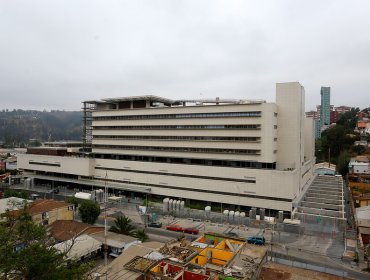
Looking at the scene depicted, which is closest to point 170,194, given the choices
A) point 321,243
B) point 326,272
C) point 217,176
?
point 217,176

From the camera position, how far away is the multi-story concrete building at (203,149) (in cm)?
5253

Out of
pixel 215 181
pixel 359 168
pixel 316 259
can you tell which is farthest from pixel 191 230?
pixel 359 168

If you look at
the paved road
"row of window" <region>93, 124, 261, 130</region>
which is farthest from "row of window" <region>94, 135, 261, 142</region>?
the paved road

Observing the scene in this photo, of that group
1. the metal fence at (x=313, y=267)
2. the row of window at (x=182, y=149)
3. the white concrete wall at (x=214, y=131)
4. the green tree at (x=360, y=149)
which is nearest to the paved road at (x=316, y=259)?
the metal fence at (x=313, y=267)

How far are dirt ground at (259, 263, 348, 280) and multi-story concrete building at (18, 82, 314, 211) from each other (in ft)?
72.8

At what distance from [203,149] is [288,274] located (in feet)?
111

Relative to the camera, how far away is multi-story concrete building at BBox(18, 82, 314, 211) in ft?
172

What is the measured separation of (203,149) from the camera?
58500 mm

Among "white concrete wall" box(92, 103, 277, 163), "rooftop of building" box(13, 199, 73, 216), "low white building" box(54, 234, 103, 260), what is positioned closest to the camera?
"low white building" box(54, 234, 103, 260)

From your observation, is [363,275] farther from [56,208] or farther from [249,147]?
[56,208]

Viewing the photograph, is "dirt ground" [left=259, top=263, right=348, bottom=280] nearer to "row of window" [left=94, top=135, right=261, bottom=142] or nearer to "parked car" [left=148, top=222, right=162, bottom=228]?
"parked car" [left=148, top=222, right=162, bottom=228]

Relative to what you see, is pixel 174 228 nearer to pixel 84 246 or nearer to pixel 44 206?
pixel 84 246

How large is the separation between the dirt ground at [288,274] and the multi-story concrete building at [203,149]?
22189 mm

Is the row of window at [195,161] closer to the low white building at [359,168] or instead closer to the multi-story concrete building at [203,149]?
the multi-story concrete building at [203,149]
